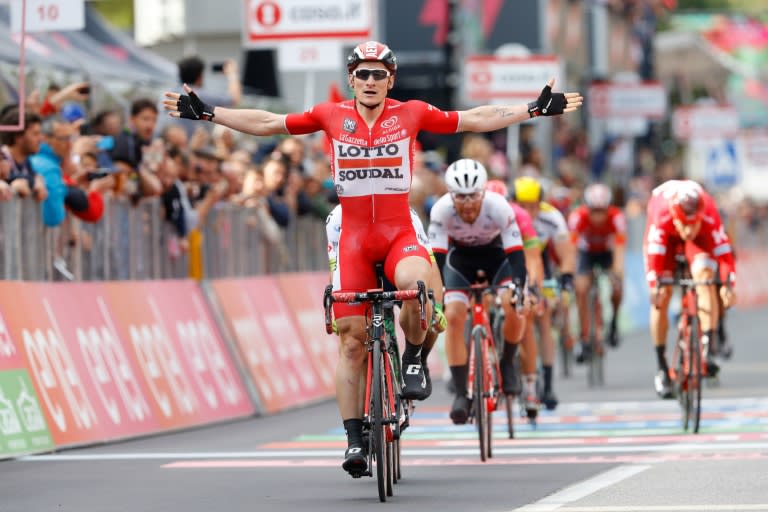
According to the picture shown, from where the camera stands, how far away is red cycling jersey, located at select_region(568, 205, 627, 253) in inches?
897

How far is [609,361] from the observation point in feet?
86.4

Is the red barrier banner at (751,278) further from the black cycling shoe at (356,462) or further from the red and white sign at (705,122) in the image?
the black cycling shoe at (356,462)

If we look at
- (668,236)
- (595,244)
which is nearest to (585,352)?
(595,244)

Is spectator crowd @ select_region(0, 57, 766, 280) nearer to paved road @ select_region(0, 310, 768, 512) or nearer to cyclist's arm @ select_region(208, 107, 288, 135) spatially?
paved road @ select_region(0, 310, 768, 512)

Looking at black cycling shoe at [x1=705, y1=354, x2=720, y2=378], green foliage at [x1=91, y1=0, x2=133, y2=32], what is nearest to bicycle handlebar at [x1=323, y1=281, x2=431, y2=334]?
black cycling shoe at [x1=705, y1=354, x2=720, y2=378]

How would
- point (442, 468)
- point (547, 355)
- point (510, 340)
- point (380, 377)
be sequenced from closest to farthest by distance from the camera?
1. point (380, 377)
2. point (442, 468)
3. point (510, 340)
4. point (547, 355)

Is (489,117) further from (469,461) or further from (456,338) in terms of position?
(456,338)

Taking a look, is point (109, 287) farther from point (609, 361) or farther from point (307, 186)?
point (609, 361)

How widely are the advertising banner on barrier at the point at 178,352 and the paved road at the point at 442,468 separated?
0.85 feet

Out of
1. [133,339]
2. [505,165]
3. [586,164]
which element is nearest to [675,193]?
[133,339]

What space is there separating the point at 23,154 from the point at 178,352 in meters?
2.44

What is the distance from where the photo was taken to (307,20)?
21016 mm

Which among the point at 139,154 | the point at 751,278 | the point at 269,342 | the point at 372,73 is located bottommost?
the point at 751,278

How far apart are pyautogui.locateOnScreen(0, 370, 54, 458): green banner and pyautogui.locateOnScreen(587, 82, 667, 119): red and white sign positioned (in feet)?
80.7
